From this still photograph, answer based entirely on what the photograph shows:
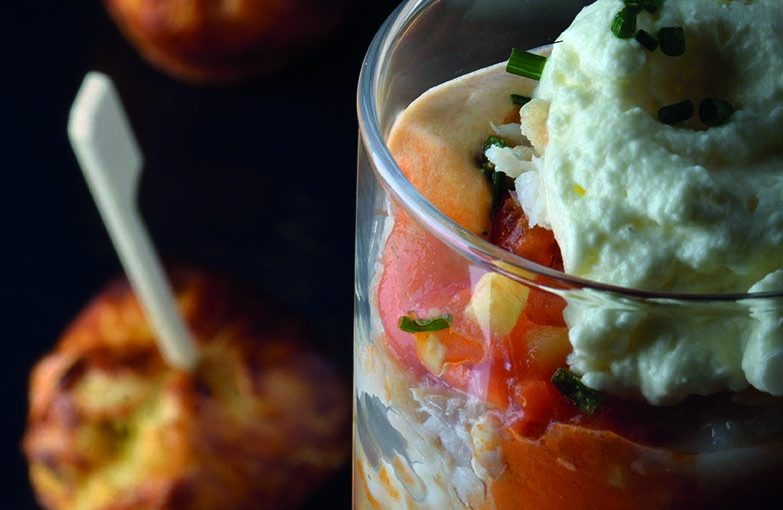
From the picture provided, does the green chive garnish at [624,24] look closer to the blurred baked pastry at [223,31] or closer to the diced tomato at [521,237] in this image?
the diced tomato at [521,237]

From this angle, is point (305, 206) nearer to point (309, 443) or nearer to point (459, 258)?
point (309, 443)

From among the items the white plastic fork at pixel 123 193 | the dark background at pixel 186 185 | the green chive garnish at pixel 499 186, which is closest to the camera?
the green chive garnish at pixel 499 186

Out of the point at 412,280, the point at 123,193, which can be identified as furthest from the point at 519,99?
the point at 123,193

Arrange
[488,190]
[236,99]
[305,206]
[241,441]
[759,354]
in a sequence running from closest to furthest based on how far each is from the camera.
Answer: [759,354], [488,190], [241,441], [305,206], [236,99]

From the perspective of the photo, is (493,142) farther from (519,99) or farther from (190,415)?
(190,415)

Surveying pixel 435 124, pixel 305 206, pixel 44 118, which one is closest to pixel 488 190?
pixel 435 124

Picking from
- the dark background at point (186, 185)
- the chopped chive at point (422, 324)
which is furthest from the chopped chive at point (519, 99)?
the dark background at point (186, 185)
